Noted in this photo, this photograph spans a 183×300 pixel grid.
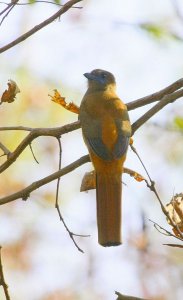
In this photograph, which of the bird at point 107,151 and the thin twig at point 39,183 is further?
the bird at point 107,151

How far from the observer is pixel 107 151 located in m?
5.14

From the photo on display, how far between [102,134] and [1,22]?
1.22 m

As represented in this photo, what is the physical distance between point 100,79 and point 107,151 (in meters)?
1.50

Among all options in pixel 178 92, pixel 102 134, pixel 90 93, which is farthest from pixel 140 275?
pixel 178 92

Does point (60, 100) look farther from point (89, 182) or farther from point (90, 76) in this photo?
point (90, 76)

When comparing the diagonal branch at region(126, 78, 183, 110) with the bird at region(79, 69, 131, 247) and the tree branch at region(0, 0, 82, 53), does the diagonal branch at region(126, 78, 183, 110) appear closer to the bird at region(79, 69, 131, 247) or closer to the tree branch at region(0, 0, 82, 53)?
the bird at region(79, 69, 131, 247)

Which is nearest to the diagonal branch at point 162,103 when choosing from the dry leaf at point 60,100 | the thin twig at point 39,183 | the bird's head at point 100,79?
the thin twig at point 39,183

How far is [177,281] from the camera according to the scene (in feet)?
29.3

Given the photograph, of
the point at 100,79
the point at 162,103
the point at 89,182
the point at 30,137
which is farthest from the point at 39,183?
the point at 100,79

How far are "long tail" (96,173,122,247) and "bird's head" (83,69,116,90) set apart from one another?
1459 millimetres

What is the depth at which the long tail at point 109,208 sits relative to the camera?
453cm

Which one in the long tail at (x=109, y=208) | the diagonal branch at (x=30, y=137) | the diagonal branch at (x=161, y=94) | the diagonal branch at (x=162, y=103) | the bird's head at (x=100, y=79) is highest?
the bird's head at (x=100, y=79)

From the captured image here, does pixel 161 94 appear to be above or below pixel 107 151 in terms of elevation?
above

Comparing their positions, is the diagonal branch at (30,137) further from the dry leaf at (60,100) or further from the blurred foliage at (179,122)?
the blurred foliage at (179,122)
